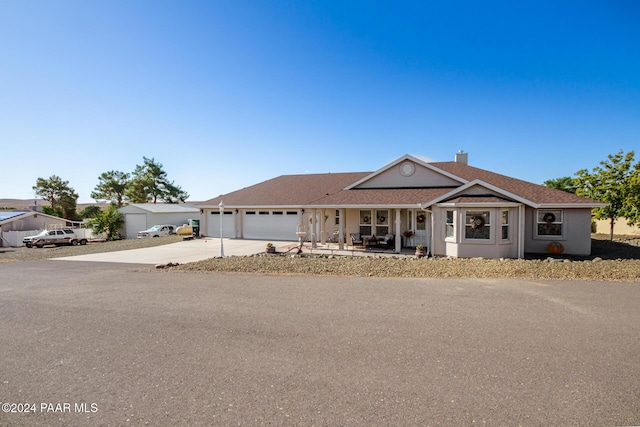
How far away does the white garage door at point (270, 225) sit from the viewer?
22.1 metres

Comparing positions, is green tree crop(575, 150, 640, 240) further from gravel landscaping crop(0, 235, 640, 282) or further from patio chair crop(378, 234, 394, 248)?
patio chair crop(378, 234, 394, 248)

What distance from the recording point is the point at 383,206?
16.2 meters

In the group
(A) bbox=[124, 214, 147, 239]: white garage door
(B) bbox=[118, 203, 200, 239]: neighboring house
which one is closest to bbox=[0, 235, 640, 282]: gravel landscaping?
(B) bbox=[118, 203, 200, 239]: neighboring house

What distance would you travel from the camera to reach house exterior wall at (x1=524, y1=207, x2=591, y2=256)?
14555mm

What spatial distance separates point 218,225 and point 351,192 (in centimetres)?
1109

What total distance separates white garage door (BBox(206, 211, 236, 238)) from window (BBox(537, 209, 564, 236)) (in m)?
18.9

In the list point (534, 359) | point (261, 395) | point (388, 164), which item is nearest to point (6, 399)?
point (261, 395)

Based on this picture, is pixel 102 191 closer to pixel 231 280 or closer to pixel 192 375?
pixel 231 280

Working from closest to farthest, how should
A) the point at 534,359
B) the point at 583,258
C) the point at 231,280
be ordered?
the point at 534,359 < the point at 231,280 < the point at 583,258

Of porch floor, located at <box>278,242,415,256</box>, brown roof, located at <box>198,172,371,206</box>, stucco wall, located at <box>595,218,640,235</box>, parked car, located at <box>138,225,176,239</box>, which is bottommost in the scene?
porch floor, located at <box>278,242,415,256</box>

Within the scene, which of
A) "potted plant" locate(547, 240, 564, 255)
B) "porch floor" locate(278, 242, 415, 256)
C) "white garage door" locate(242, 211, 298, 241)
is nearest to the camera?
"potted plant" locate(547, 240, 564, 255)

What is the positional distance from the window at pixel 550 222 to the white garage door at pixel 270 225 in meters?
14.0

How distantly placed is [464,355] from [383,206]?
1204 centimetres

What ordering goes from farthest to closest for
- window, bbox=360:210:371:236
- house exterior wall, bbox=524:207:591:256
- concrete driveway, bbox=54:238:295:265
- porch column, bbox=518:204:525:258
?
window, bbox=360:210:371:236, concrete driveway, bbox=54:238:295:265, house exterior wall, bbox=524:207:591:256, porch column, bbox=518:204:525:258
